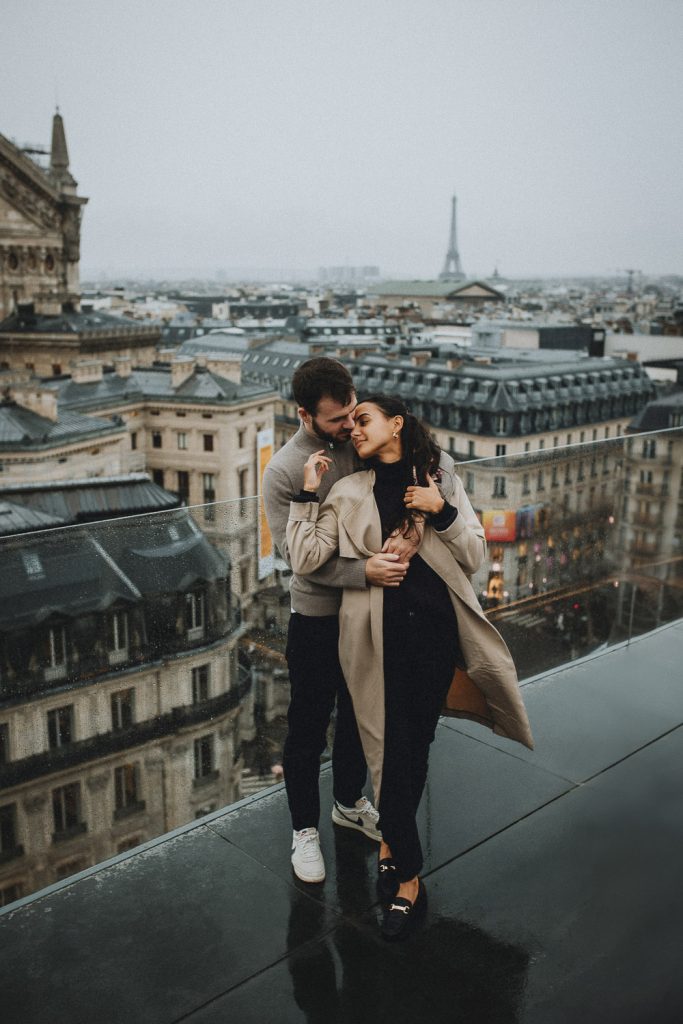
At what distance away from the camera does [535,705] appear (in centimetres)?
521

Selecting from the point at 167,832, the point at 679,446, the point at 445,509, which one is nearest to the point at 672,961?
the point at 445,509

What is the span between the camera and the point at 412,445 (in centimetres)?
348

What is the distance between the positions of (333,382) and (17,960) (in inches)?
86.0

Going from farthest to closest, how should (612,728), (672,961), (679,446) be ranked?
(679,446) < (612,728) < (672,961)

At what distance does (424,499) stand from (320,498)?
398 millimetres

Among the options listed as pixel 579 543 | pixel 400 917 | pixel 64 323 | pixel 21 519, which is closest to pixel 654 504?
pixel 579 543

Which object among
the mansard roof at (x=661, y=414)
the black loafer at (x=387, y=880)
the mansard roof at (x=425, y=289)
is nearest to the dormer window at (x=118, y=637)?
the black loafer at (x=387, y=880)

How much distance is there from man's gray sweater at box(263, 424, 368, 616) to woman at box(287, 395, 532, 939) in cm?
7

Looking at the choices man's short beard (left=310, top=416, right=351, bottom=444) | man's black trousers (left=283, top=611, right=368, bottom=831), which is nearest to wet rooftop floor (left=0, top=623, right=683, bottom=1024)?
man's black trousers (left=283, top=611, right=368, bottom=831)

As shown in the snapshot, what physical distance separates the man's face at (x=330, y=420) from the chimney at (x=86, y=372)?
39.2 meters

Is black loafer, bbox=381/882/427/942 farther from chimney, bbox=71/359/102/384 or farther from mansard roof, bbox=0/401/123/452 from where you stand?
chimney, bbox=71/359/102/384

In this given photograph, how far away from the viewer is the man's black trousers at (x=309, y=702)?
3.69 meters

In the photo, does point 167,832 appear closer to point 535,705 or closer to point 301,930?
point 301,930

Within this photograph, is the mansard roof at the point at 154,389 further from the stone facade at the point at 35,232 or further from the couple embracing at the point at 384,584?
the couple embracing at the point at 384,584
